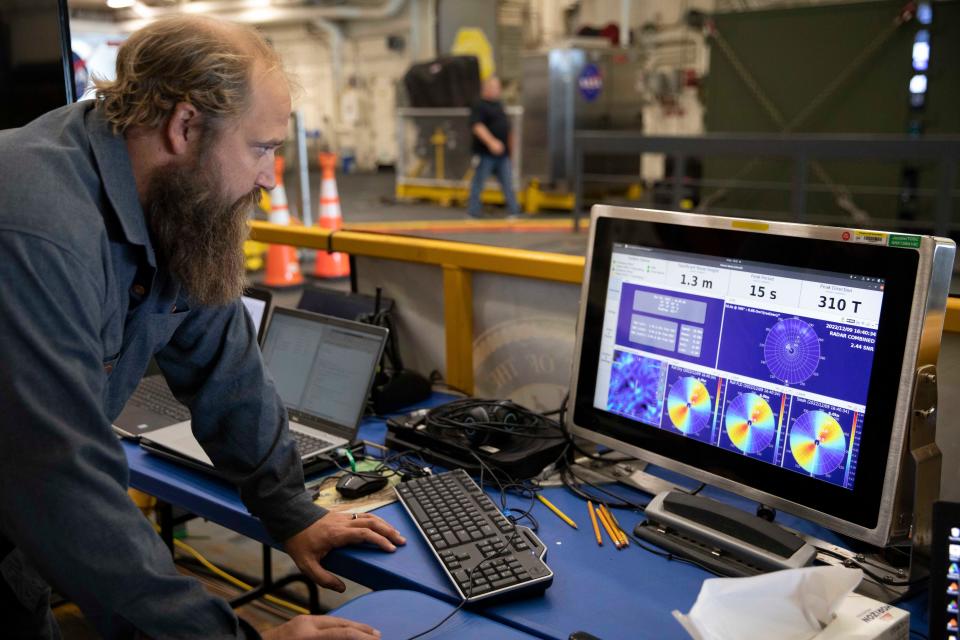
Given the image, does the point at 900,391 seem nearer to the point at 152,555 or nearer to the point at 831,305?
the point at 831,305

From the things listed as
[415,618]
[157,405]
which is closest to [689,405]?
[415,618]

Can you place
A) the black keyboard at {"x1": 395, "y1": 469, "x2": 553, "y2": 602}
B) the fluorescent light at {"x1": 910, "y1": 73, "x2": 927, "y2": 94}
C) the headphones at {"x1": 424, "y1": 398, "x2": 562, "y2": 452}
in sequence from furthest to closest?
the fluorescent light at {"x1": 910, "y1": 73, "x2": 927, "y2": 94}, the headphones at {"x1": 424, "y1": 398, "x2": 562, "y2": 452}, the black keyboard at {"x1": 395, "y1": 469, "x2": 553, "y2": 602}

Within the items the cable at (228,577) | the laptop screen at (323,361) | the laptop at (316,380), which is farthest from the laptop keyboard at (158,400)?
the cable at (228,577)

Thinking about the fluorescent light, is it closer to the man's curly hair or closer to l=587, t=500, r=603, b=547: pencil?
l=587, t=500, r=603, b=547: pencil

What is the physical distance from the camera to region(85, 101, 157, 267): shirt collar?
1092 mm

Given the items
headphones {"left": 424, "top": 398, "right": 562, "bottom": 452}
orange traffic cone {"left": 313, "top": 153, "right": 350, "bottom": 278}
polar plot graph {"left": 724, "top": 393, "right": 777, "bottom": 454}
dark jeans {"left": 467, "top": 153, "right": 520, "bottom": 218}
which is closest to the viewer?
polar plot graph {"left": 724, "top": 393, "right": 777, "bottom": 454}

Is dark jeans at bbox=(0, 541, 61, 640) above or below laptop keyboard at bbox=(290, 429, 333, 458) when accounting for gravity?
below

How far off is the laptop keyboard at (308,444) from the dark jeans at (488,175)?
7.26m

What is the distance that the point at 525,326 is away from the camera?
6.82ft

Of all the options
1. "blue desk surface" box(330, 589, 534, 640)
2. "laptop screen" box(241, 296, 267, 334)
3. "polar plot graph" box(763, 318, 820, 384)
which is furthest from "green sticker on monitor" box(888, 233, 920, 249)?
"laptop screen" box(241, 296, 267, 334)

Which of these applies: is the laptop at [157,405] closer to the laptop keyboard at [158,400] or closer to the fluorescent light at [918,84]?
the laptop keyboard at [158,400]

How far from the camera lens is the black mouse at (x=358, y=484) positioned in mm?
1568

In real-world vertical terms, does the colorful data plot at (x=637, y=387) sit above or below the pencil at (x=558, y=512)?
above

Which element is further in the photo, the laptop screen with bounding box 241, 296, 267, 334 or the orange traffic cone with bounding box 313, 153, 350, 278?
the orange traffic cone with bounding box 313, 153, 350, 278
